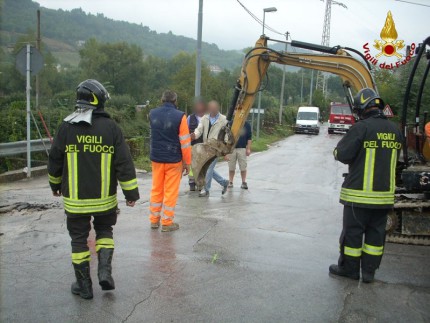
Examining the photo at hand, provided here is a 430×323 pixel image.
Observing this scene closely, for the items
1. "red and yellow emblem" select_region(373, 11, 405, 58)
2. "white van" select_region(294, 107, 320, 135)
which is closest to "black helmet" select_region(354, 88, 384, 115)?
"red and yellow emblem" select_region(373, 11, 405, 58)

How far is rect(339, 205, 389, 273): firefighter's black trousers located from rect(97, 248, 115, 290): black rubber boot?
2539mm

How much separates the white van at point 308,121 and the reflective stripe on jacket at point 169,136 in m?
32.5

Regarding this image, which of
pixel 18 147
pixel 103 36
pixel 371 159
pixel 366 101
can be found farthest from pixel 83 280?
pixel 103 36

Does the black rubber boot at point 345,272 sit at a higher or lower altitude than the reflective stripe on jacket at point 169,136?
lower

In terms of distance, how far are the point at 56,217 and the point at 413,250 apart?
5306 millimetres

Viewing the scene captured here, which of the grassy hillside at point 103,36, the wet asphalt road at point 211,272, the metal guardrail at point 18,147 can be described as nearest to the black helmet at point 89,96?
the wet asphalt road at point 211,272

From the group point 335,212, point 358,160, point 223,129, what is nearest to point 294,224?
point 335,212

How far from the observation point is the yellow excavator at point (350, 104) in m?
6.15

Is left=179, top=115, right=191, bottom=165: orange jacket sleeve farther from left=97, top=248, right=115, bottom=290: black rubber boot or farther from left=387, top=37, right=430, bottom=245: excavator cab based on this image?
left=387, top=37, right=430, bottom=245: excavator cab

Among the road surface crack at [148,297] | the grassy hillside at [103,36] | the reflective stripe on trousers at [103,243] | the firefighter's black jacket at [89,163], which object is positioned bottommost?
the road surface crack at [148,297]

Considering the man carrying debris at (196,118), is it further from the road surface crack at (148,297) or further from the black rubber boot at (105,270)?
the black rubber boot at (105,270)

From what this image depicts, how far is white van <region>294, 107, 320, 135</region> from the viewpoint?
37812 millimetres

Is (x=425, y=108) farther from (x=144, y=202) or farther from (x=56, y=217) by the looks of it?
(x=56, y=217)

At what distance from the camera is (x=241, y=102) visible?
Result: 26.2 ft
